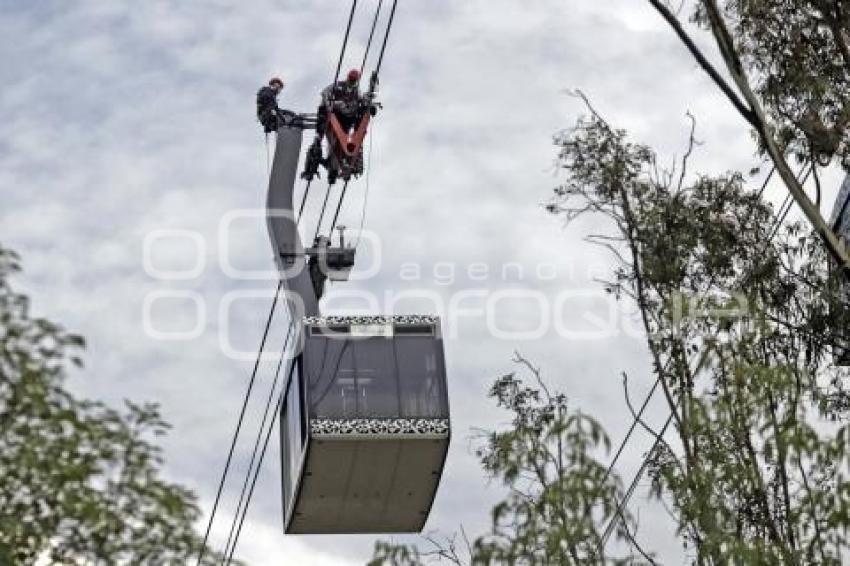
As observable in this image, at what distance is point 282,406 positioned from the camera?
25.8 metres

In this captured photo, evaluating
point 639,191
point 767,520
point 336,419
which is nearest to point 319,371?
point 336,419

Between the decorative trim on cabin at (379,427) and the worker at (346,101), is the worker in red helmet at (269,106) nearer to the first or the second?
the worker at (346,101)

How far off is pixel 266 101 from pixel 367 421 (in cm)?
730

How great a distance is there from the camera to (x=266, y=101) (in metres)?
28.4

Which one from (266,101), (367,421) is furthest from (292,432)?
(266,101)

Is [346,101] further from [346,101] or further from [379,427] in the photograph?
[379,427]

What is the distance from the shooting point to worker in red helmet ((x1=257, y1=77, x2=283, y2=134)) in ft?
Result: 92.8

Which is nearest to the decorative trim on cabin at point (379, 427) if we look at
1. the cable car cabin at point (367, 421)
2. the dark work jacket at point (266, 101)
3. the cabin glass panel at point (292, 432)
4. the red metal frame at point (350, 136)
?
the cable car cabin at point (367, 421)

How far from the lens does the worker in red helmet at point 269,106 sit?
28.3m

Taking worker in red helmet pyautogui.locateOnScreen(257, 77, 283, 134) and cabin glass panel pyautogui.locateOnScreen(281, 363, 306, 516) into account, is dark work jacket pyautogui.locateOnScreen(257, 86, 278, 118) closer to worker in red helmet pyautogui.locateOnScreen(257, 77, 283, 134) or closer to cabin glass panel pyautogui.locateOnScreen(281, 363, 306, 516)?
worker in red helmet pyautogui.locateOnScreen(257, 77, 283, 134)

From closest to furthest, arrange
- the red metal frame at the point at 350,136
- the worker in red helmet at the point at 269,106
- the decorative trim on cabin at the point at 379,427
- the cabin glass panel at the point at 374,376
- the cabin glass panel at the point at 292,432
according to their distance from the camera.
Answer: the decorative trim on cabin at the point at 379,427
the cabin glass panel at the point at 374,376
the cabin glass panel at the point at 292,432
the red metal frame at the point at 350,136
the worker in red helmet at the point at 269,106

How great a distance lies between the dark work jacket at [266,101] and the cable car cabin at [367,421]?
5.45m

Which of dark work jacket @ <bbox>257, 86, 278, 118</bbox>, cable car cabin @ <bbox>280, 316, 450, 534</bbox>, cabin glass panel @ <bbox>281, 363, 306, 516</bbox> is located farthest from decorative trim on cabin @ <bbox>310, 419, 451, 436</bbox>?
dark work jacket @ <bbox>257, 86, 278, 118</bbox>

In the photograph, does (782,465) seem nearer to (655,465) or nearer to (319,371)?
(655,465)
